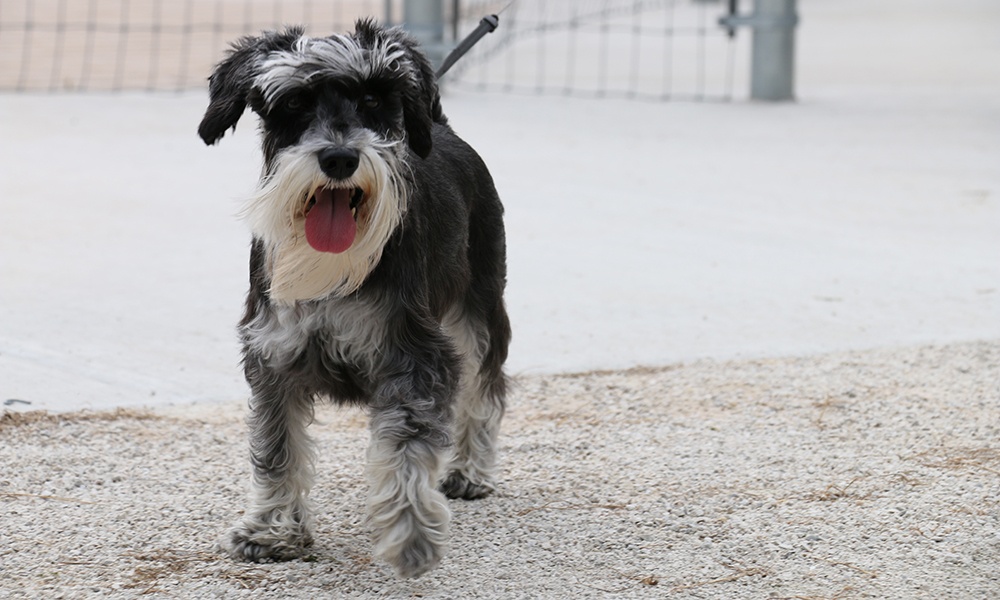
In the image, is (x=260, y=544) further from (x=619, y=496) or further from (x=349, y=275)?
(x=619, y=496)

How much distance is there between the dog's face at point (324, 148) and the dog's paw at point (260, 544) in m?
0.72

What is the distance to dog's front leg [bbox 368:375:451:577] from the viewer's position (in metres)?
3.75

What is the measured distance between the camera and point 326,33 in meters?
16.8

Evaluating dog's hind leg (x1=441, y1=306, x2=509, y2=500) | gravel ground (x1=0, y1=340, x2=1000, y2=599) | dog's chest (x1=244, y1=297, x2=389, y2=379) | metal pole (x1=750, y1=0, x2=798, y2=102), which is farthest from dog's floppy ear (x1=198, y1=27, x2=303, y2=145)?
metal pole (x1=750, y1=0, x2=798, y2=102)

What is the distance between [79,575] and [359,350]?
100 cm

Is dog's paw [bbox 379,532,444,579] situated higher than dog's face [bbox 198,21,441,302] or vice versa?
dog's face [bbox 198,21,441,302]

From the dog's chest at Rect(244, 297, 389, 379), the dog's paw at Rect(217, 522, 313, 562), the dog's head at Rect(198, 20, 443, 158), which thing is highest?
the dog's head at Rect(198, 20, 443, 158)

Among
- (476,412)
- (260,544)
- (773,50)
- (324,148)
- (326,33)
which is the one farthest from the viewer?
(326,33)

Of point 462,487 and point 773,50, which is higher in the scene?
point 773,50

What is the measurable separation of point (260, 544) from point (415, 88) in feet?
4.54

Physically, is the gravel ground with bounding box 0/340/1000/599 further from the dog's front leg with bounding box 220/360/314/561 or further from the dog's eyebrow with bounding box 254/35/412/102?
the dog's eyebrow with bounding box 254/35/412/102

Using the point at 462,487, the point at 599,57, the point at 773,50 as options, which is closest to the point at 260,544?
the point at 462,487

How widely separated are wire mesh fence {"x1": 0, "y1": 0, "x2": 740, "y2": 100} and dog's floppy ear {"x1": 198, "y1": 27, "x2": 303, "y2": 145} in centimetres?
845

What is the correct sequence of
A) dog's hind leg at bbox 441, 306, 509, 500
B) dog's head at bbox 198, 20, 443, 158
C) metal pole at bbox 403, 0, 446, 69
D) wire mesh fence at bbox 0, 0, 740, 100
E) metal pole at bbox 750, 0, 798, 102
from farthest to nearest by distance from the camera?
wire mesh fence at bbox 0, 0, 740, 100 < metal pole at bbox 750, 0, 798, 102 < metal pole at bbox 403, 0, 446, 69 < dog's hind leg at bbox 441, 306, 509, 500 < dog's head at bbox 198, 20, 443, 158
